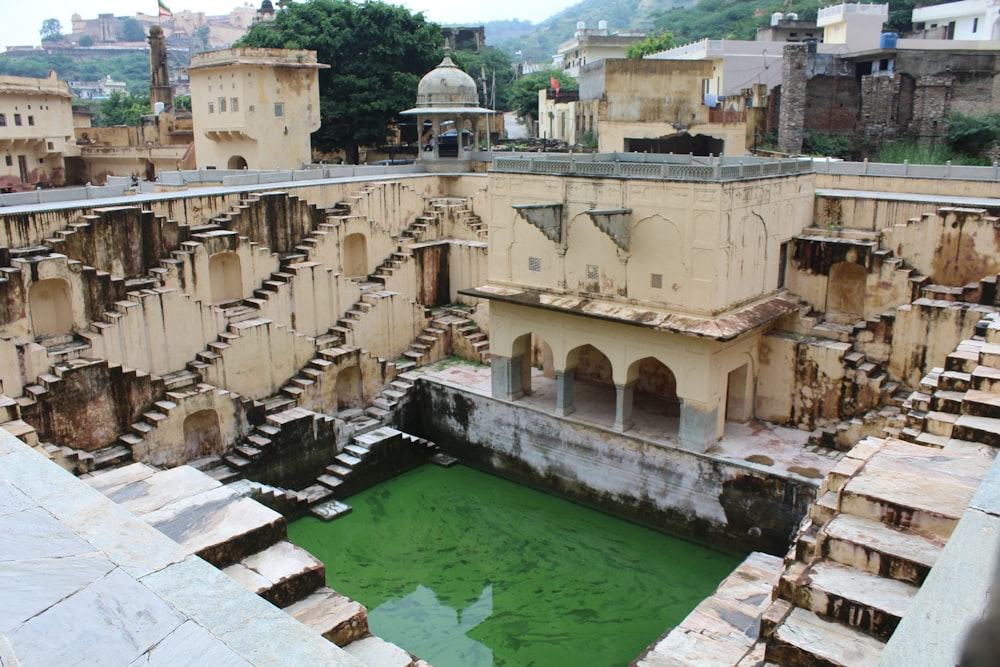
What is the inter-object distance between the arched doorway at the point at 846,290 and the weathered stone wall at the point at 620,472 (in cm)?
468

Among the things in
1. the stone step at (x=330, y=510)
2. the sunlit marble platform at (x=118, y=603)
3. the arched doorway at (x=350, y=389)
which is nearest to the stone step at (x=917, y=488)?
the sunlit marble platform at (x=118, y=603)

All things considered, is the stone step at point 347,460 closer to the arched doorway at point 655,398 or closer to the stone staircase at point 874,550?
the arched doorway at point 655,398

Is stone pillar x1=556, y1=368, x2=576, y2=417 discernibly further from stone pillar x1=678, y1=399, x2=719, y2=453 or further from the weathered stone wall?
stone pillar x1=678, y1=399, x2=719, y2=453

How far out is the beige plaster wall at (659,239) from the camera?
579 inches

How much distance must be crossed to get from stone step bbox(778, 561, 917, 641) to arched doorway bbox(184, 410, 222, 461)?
1208cm

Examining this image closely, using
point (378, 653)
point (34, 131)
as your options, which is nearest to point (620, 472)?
point (378, 653)

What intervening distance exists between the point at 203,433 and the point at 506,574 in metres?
6.74

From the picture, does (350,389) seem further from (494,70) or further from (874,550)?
(494,70)

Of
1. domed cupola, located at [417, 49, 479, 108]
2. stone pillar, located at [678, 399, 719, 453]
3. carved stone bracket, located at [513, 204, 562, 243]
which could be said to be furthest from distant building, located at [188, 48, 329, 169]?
stone pillar, located at [678, 399, 719, 453]

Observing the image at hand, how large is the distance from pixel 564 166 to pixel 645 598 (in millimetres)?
8425

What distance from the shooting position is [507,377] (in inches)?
710

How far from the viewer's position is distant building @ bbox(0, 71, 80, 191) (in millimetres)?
35062

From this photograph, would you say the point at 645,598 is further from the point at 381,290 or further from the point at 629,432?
the point at 381,290

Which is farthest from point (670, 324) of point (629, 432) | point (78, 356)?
point (78, 356)
